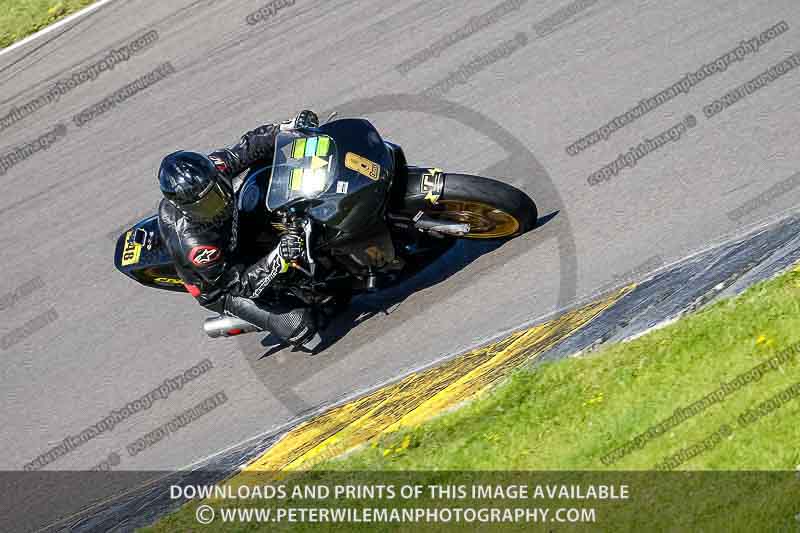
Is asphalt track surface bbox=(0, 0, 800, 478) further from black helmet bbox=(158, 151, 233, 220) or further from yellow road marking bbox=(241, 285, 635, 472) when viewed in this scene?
black helmet bbox=(158, 151, 233, 220)

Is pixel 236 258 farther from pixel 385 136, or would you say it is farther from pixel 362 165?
pixel 385 136

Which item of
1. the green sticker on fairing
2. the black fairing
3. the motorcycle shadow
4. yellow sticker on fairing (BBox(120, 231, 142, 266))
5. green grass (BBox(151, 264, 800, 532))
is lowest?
green grass (BBox(151, 264, 800, 532))

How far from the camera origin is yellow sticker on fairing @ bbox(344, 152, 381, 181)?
664 cm

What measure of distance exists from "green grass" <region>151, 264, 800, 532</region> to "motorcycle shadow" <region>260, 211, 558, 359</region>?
1.81 meters

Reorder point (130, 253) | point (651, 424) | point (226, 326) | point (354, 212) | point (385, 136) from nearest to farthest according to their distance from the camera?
point (651, 424), point (354, 212), point (130, 253), point (226, 326), point (385, 136)

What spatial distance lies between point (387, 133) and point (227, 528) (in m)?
4.85

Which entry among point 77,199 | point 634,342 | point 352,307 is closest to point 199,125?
point 77,199

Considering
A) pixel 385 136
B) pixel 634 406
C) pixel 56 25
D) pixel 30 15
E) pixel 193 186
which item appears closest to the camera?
pixel 634 406

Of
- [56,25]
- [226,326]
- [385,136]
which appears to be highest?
[56,25]

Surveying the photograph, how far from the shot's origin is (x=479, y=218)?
7316 mm

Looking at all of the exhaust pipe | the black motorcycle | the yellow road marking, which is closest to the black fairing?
the black motorcycle

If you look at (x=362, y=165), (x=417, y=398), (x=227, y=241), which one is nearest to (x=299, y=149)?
(x=362, y=165)

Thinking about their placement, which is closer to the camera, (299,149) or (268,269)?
(299,149)

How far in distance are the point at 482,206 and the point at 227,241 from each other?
208cm
